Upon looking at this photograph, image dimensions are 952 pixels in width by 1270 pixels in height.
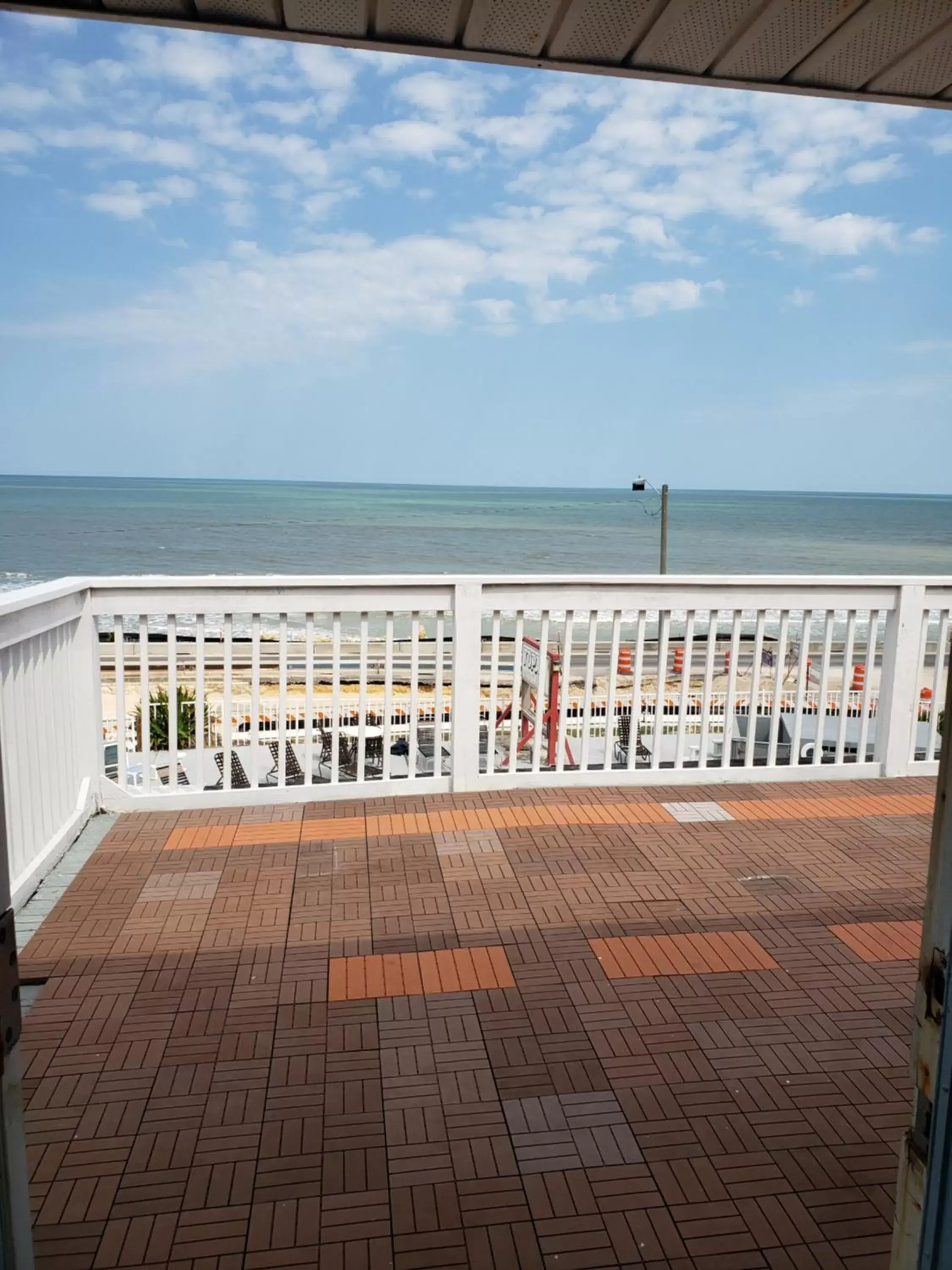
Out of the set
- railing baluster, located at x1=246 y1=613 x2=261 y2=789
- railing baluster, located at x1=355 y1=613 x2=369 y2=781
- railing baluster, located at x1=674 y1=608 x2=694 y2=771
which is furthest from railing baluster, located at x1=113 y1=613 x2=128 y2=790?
railing baluster, located at x1=674 y1=608 x2=694 y2=771

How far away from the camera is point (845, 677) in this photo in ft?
13.3

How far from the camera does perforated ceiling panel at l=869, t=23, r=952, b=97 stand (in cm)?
178

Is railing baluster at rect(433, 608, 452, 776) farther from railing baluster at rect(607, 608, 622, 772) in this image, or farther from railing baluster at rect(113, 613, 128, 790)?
railing baluster at rect(113, 613, 128, 790)

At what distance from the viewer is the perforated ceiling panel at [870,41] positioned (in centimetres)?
169

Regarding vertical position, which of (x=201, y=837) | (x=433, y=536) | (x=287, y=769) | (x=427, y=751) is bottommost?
(x=427, y=751)

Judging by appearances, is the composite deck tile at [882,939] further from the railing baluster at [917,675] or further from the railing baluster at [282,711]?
the railing baluster at [282,711]

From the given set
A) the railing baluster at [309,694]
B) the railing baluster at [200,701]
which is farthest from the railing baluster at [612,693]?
the railing baluster at [200,701]

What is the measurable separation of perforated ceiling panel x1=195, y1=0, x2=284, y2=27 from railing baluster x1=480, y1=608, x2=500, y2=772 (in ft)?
7.83

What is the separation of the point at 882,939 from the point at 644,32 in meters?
2.47

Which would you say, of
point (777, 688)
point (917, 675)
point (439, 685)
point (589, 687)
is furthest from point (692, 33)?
point (917, 675)

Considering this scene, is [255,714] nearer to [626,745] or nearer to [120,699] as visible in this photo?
[120,699]

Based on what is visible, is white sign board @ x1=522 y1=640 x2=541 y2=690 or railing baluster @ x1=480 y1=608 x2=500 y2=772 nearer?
railing baluster @ x1=480 y1=608 x2=500 y2=772

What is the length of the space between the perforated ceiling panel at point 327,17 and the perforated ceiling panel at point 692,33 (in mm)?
581

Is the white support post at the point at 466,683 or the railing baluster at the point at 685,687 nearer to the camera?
the white support post at the point at 466,683
